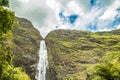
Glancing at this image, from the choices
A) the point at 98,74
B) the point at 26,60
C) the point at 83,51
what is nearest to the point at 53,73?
the point at 26,60

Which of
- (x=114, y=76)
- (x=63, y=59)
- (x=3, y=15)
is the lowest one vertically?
(x=114, y=76)

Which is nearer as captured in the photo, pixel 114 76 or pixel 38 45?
pixel 114 76

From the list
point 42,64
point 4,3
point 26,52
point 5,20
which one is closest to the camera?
Answer: point 5,20

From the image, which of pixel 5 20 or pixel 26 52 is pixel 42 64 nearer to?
pixel 26 52

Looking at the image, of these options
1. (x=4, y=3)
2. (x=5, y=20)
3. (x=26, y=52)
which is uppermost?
(x=26, y=52)

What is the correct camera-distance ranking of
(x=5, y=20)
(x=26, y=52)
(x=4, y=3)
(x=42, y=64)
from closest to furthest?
1. (x=5, y=20)
2. (x=4, y=3)
3. (x=42, y=64)
4. (x=26, y=52)

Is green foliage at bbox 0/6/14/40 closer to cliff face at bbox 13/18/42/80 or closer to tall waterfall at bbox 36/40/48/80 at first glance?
cliff face at bbox 13/18/42/80

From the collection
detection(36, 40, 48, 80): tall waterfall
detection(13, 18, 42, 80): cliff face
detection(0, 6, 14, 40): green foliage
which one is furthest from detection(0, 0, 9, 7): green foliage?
detection(36, 40, 48, 80): tall waterfall

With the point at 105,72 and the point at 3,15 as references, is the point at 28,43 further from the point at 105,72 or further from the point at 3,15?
the point at 3,15

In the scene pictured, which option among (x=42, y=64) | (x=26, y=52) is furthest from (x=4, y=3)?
(x=26, y=52)

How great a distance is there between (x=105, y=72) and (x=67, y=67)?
5658 inches

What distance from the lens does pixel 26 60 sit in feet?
493

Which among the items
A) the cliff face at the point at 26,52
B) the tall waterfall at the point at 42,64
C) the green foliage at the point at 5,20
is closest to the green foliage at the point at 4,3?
the green foliage at the point at 5,20

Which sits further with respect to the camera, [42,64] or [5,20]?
[42,64]
